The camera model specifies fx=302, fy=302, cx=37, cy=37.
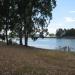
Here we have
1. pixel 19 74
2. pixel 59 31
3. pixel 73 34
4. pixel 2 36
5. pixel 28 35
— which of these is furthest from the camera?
pixel 73 34

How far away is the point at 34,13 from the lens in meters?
39.8

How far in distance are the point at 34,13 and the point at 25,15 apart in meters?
1.29

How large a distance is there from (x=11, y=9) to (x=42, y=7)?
4.33 m

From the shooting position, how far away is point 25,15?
39.4 metres

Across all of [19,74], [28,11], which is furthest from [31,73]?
[28,11]

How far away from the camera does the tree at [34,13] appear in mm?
39094

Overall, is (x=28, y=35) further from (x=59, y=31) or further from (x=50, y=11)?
(x=59, y=31)

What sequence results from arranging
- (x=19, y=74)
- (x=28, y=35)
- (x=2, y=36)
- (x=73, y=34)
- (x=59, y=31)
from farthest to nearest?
(x=73, y=34)
(x=59, y=31)
(x=2, y=36)
(x=28, y=35)
(x=19, y=74)

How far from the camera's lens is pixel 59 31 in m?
105

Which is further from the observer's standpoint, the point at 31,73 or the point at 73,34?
the point at 73,34

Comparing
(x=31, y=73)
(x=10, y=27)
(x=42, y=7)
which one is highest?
(x=42, y=7)

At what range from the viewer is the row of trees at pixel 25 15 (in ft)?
129

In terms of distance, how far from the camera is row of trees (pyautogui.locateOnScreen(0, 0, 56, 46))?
39.3 metres

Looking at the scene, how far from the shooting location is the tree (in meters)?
39.1
